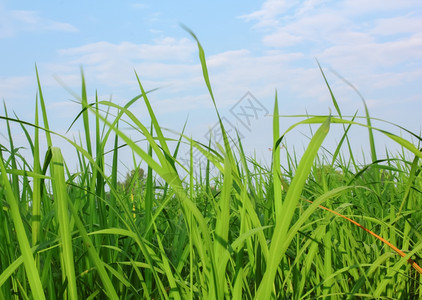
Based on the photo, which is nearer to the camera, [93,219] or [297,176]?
[297,176]

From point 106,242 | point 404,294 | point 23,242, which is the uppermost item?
point 23,242

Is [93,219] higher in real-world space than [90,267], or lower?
higher

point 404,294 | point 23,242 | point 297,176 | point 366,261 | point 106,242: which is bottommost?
point 404,294

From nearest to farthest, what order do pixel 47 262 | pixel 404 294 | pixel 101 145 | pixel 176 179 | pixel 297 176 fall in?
pixel 297 176, pixel 176 179, pixel 47 262, pixel 101 145, pixel 404 294

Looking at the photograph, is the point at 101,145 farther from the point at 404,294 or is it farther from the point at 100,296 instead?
the point at 404,294

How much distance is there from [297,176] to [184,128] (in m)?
0.87

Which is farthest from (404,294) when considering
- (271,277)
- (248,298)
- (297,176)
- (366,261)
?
(297,176)

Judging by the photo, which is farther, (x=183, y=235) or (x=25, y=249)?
(x=183, y=235)

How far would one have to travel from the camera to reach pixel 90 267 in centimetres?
127

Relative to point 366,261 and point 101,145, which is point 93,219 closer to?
point 101,145

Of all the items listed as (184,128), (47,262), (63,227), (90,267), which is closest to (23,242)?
(63,227)

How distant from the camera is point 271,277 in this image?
0.87 meters

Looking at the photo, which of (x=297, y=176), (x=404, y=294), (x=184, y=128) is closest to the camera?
(x=297, y=176)

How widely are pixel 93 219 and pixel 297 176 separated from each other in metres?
0.76
